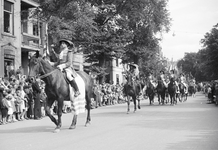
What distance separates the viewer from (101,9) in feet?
112

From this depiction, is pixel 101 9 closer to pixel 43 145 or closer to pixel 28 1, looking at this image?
pixel 28 1

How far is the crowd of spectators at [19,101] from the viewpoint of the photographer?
1473 centimetres

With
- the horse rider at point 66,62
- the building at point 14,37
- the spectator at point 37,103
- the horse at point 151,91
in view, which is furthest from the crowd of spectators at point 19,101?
the horse at point 151,91

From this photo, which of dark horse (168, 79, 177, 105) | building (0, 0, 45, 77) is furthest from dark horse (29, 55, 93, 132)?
dark horse (168, 79, 177, 105)

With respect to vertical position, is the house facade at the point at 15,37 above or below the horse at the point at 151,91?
above

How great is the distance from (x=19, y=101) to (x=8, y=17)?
11744mm

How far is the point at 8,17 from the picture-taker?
2533cm

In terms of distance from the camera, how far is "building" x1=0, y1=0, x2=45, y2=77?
23966 millimetres

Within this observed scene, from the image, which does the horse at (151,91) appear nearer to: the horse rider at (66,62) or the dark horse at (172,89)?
the dark horse at (172,89)

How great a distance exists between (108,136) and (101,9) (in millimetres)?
26614

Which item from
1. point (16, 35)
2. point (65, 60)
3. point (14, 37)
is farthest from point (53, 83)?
point (16, 35)

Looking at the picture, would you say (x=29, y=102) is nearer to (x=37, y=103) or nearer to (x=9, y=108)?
(x=37, y=103)

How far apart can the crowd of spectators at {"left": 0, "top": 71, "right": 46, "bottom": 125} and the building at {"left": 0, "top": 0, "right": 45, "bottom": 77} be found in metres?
6.81

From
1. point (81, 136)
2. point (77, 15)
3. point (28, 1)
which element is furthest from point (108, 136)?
point (28, 1)
